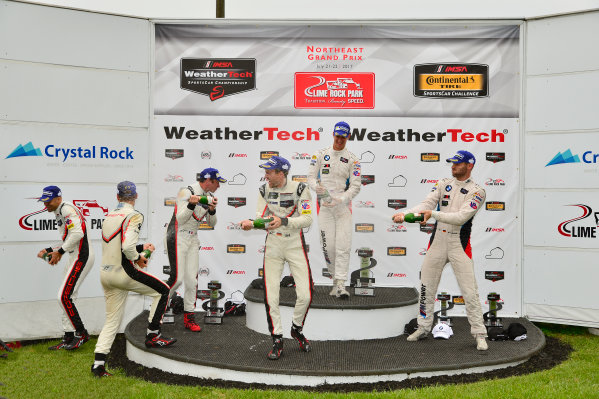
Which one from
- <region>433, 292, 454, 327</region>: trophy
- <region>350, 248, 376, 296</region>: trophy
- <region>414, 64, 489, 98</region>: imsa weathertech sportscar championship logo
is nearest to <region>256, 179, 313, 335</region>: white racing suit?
<region>350, 248, 376, 296</region>: trophy

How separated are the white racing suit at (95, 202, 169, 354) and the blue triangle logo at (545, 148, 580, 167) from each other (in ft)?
17.9

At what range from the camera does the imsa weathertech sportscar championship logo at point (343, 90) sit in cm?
821

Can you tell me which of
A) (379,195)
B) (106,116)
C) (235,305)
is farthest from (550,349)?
(106,116)

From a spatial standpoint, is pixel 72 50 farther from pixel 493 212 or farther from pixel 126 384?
pixel 493 212

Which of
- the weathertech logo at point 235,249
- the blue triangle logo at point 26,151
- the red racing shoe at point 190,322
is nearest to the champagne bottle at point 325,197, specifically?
the weathertech logo at point 235,249

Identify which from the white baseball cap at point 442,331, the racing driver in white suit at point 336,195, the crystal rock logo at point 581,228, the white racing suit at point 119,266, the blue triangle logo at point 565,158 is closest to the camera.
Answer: the white racing suit at point 119,266

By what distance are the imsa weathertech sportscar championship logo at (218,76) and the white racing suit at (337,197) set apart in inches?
76.6

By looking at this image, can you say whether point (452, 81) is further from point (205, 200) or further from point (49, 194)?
point (49, 194)

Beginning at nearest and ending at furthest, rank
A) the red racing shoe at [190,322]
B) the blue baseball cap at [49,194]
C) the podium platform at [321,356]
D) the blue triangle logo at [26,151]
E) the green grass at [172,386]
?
the green grass at [172,386] → the podium platform at [321,356] → the blue baseball cap at [49,194] → the red racing shoe at [190,322] → the blue triangle logo at [26,151]

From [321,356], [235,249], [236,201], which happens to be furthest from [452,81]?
[321,356]

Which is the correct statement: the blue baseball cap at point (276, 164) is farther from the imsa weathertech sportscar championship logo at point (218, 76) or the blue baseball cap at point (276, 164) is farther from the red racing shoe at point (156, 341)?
the imsa weathertech sportscar championship logo at point (218, 76)

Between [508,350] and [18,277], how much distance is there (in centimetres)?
591

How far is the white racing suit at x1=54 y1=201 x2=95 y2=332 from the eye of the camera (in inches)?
256

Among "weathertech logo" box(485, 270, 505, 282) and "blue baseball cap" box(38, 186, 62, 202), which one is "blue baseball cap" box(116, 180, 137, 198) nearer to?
"blue baseball cap" box(38, 186, 62, 202)
